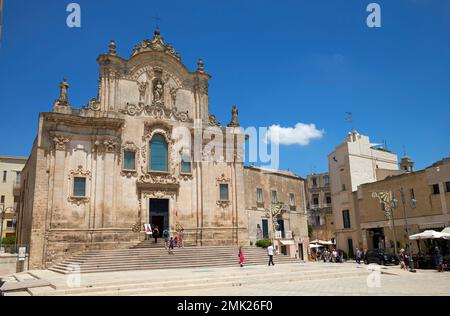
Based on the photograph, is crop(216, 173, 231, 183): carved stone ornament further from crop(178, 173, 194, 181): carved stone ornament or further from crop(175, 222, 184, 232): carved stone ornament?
crop(175, 222, 184, 232): carved stone ornament

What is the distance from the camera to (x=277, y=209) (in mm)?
35438

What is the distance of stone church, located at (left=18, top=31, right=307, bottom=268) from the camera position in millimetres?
26031

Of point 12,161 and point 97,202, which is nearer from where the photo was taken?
point 97,202

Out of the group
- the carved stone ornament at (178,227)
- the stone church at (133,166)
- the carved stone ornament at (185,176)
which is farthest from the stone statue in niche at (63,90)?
the carved stone ornament at (178,227)

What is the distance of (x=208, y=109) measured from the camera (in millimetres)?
33062

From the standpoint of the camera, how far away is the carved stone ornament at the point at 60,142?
26.5 meters

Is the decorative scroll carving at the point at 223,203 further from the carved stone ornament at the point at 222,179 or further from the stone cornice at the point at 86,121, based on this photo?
the stone cornice at the point at 86,121

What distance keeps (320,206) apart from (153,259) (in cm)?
4360

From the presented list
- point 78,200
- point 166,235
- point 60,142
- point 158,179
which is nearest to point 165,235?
point 166,235

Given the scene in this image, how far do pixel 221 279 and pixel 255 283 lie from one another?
5.06 feet

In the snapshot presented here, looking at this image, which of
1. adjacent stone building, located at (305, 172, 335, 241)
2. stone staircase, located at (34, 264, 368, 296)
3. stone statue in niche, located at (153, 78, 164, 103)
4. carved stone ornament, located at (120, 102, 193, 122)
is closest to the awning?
stone staircase, located at (34, 264, 368, 296)

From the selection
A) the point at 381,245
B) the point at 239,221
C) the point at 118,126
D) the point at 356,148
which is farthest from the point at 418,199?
the point at 118,126

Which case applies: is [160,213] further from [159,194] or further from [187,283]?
[187,283]
